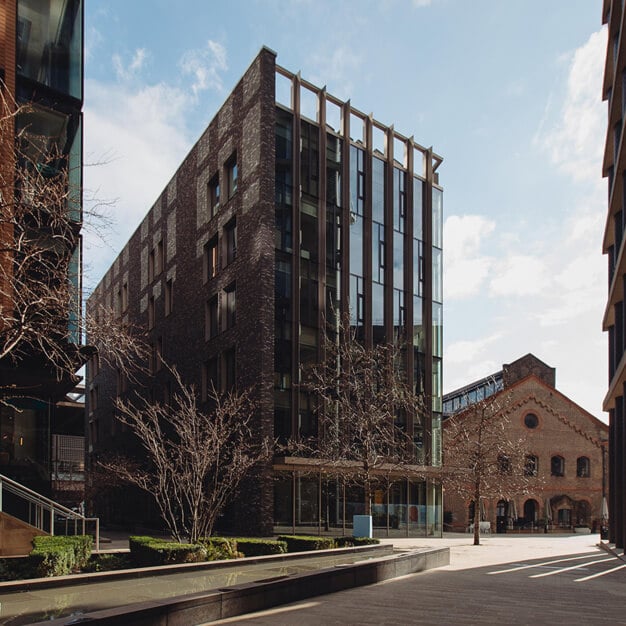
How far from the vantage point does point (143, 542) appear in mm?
15766

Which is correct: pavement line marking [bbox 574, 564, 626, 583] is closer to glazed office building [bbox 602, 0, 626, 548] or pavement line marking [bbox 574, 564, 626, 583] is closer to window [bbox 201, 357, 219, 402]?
glazed office building [bbox 602, 0, 626, 548]

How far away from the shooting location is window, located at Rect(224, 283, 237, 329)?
115ft

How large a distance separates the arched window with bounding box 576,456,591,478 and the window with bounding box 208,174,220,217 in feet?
111

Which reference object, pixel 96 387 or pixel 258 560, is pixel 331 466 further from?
pixel 96 387

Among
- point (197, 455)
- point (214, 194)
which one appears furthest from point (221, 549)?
point (214, 194)

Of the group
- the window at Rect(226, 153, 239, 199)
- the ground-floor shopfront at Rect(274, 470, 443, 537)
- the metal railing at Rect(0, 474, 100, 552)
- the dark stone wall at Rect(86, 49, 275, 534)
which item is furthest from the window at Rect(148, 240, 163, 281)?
the metal railing at Rect(0, 474, 100, 552)

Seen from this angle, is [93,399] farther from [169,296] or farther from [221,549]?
[221,549]

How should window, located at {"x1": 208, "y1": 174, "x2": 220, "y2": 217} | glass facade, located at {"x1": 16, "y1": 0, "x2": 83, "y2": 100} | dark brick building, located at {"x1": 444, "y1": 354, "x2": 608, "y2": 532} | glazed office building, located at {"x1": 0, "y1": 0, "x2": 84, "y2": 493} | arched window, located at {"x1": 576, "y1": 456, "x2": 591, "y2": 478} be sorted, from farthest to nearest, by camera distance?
arched window, located at {"x1": 576, "y1": 456, "x2": 591, "y2": 478} → dark brick building, located at {"x1": 444, "y1": 354, "x2": 608, "y2": 532} → window, located at {"x1": 208, "y1": 174, "x2": 220, "y2": 217} → glass facade, located at {"x1": 16, "y1": 0, "x2": 83, "y2": 100} → glazed office building, located at {"x1": 0, "y1": 0, "x2": 84, "y2": 493}

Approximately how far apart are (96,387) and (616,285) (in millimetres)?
44660

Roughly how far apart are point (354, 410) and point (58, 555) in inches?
601

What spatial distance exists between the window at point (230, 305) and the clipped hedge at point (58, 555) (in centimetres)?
2025

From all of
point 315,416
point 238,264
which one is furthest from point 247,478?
point 238,264

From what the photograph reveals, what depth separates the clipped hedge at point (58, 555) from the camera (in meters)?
13.3

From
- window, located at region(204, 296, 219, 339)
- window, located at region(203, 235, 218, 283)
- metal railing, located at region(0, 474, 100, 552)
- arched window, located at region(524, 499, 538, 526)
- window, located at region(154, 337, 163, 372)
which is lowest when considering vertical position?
arched window, located at region(524, 499, 538, 526)
